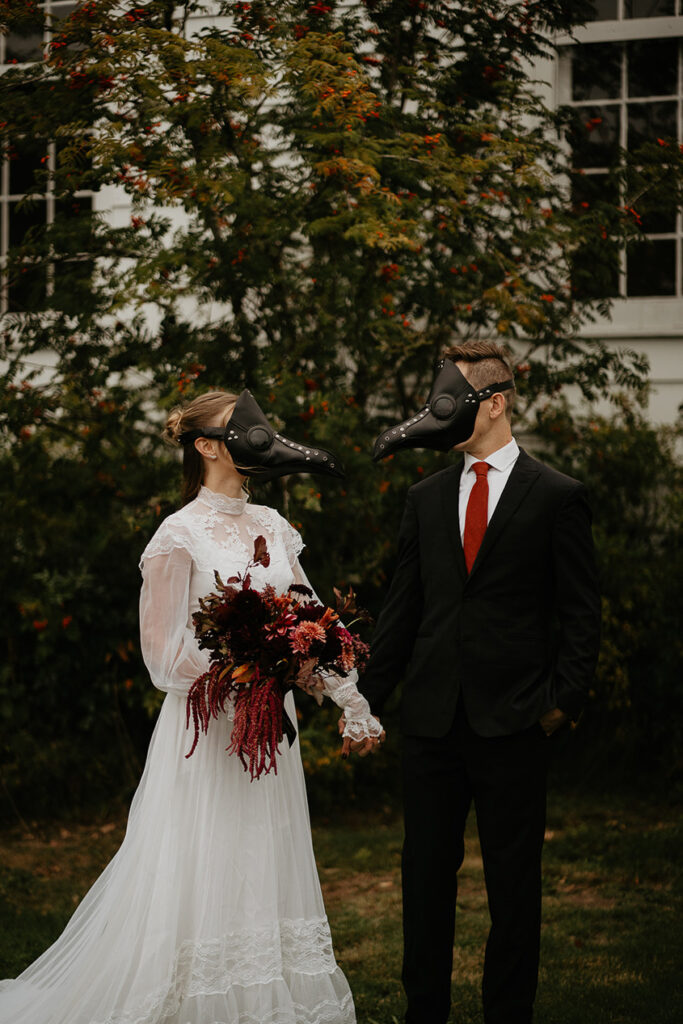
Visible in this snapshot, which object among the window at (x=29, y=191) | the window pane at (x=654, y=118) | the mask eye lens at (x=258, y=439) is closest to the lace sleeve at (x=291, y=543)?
the mask eye lens at (x=258, y=439)

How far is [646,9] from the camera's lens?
26.5 feet

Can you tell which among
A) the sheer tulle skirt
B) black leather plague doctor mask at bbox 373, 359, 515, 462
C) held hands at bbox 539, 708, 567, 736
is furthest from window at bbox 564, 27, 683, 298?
the sheer tulle skirt

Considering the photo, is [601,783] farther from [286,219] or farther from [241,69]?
[241,69]

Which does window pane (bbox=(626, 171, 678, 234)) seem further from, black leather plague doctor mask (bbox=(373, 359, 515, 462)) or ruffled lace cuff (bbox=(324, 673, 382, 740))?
ruffled lace cuff (bbox=(324, 673, 382, 740))

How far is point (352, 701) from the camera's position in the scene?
3898 mm

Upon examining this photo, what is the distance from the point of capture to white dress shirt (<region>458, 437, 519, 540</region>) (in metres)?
3.69

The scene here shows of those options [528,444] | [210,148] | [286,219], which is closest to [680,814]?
[528,444]

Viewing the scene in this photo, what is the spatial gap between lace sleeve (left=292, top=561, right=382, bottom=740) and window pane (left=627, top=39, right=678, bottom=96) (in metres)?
6.20

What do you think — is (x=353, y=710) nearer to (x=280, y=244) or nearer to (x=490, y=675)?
(x=490, y=675)

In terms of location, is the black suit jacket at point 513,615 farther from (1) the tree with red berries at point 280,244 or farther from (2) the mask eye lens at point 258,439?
(1) the tree with red berries at point 280,244

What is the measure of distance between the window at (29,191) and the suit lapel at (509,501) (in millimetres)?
3625

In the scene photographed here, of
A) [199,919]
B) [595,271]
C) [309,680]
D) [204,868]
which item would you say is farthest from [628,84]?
[199,919]

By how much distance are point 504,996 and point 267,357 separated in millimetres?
3738

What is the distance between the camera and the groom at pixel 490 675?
3.52m
